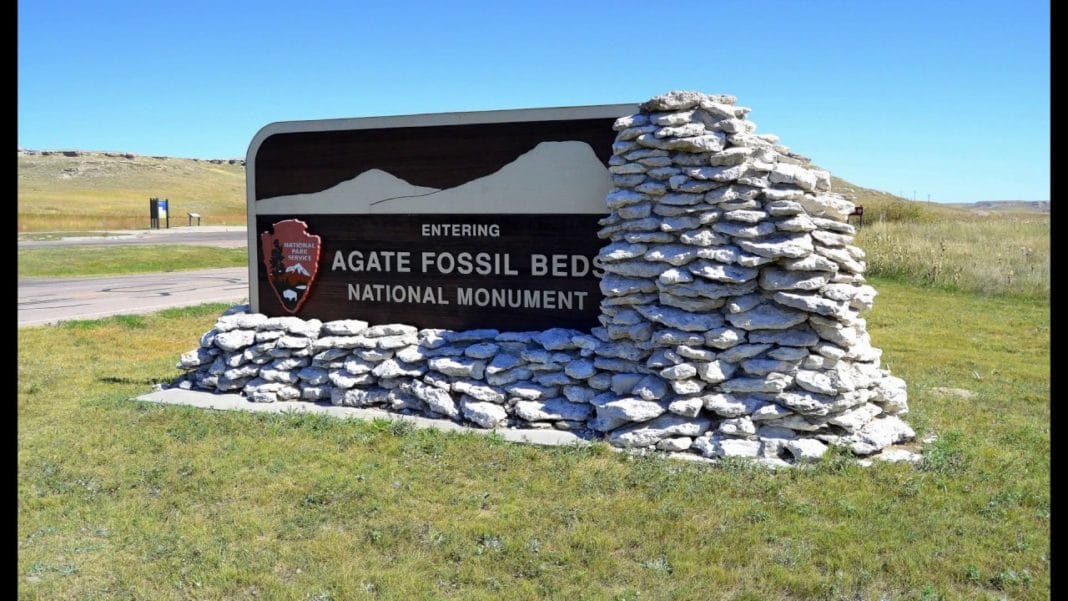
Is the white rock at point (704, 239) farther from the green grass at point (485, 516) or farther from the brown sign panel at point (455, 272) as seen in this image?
the green grass at point (485, 516)

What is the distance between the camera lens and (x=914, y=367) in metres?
10.4

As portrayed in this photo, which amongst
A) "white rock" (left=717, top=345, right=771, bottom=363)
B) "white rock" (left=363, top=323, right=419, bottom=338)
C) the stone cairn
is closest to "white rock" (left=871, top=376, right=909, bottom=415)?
the stone cairn

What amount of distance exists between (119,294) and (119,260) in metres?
9.59

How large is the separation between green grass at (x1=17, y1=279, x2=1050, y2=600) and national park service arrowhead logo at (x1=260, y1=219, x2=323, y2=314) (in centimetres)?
157

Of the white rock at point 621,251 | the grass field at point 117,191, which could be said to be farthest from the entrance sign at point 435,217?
the grass field at point 117,191

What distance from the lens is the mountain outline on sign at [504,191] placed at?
24.1 feet

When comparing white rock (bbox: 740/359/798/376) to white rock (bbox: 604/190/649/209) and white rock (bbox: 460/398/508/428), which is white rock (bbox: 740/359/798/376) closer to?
white rock (bbox: 604/190/649/209)

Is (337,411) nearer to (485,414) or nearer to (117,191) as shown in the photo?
(485,414)

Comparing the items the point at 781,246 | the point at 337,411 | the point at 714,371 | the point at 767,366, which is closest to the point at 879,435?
the point at 767,366

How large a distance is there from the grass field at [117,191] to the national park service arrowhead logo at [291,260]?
44.0 m

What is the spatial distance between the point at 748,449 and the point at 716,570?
1.92m

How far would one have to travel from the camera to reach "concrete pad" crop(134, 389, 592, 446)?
6.80 meters
